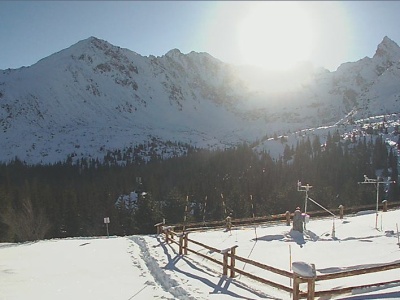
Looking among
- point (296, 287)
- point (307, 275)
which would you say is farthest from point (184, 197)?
point (307, 275)

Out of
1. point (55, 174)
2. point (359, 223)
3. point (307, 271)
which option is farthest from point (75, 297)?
point (55, 174)

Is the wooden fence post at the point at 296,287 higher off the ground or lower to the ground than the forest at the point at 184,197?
higher

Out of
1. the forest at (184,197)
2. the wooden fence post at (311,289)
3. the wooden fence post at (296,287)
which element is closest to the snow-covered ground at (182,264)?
the wooden fence post at (311,289)

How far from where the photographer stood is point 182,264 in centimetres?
1870

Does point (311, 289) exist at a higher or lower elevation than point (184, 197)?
higher

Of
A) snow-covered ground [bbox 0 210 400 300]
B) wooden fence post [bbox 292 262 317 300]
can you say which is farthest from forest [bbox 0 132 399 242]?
wooden fence post [bbox 292 262 317 300]

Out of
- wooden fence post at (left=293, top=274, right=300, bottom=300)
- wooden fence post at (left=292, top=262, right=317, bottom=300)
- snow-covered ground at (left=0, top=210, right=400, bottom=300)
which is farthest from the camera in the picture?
snow-covered ground at (left=0, top=210, right=400, bottom=300)

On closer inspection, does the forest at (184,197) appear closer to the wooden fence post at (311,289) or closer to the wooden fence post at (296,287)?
the wooden fence post at (296,287)

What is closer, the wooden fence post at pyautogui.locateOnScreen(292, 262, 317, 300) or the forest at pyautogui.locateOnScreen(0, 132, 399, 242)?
the wooden fence post at pyautogui.locateOnScreen(292, 262, 317, 300)

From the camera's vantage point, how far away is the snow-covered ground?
44.3 ft

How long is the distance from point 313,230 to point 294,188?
49027 mm

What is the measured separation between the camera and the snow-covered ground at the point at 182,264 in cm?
1352

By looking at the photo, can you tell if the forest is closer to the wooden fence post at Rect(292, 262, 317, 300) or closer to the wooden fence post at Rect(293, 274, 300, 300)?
the wooden fence post at Rect(293, 274, 300, 300)

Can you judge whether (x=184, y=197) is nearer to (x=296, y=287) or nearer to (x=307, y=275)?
(x=296, y=287)
